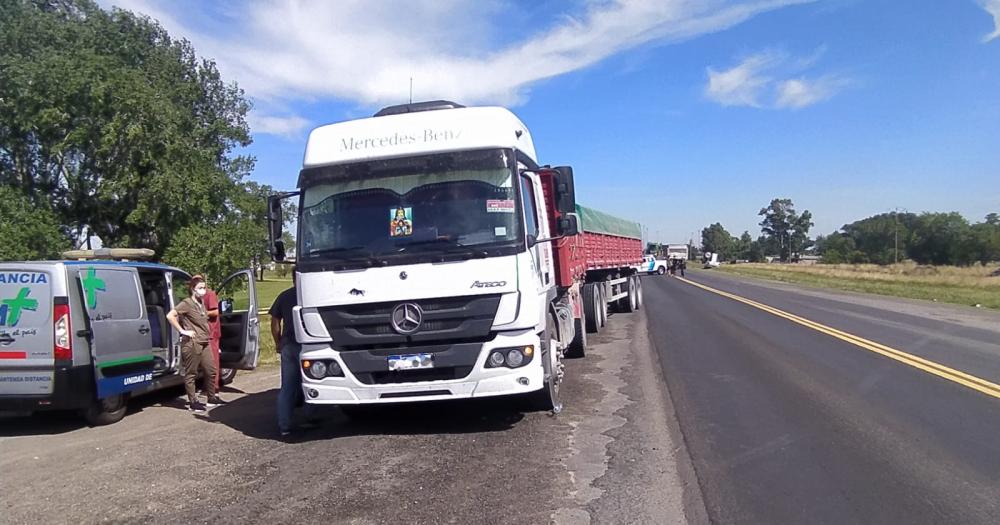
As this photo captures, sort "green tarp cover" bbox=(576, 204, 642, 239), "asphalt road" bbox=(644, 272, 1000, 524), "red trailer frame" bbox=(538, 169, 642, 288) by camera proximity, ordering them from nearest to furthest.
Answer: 1. "asphalt road" bbox=(644, 272, 1000, 524)
2. "red trailer frame" bbox=(538, 169, 642, 288)
3. "green tarp cover" bbox=(576, 204, 642, 239)

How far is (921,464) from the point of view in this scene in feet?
18.1

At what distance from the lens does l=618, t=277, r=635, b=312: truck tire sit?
21500 mm

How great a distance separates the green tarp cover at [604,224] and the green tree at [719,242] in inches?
6044

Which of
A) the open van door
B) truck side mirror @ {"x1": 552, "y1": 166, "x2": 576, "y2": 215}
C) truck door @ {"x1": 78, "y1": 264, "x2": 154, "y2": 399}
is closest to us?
truck side mirror @ {"x1": 552, "y1": 166, "x2": 576, "y2": 215}

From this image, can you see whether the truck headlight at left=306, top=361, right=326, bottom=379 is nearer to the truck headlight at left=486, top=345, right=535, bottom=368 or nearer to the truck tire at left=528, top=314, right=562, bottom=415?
the truck headlight at left=486, top=345, right=535, bottom=368

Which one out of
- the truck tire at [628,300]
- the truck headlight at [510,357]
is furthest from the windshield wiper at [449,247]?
the truck tire at [628,300]

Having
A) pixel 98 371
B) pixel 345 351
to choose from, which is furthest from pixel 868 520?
pixel 98 371

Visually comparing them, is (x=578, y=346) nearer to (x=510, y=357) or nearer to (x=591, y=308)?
(x=591, y=308)

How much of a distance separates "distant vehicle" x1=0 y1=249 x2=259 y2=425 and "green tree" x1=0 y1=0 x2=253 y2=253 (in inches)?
873

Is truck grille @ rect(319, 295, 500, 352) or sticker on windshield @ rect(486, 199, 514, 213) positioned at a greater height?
sticker on windshield @ rect(486, 199, 514, 213)

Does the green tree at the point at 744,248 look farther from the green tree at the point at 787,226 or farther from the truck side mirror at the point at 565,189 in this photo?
the truck side mirror at the point at 565,189

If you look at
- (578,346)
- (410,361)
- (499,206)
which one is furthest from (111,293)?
(578,346)

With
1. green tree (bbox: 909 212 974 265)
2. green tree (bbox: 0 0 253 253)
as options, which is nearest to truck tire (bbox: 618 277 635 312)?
green tree (bbox: 0 0 253 253)

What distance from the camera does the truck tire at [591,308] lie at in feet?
48.5
